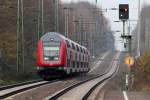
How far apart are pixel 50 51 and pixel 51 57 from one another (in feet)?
1.65

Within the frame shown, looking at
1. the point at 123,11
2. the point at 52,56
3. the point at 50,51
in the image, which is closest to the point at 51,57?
the point at 52,56

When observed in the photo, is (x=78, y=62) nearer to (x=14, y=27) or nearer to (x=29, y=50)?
(x=14, y=27)

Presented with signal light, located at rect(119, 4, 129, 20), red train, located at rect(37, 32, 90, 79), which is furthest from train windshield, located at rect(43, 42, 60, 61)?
signal light, located at rect(119, 4, 129, 20)

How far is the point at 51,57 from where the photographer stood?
4972 cm

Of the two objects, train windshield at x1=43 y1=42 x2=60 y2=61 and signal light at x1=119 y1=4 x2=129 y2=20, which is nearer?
signal light at x1=119 y1=4 x2=129 y2=20

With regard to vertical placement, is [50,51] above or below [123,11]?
below

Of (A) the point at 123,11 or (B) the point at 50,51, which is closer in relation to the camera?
(A) the point at 123,11

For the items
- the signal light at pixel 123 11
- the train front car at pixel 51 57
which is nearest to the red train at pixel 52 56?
the train front car at pixel 51 57

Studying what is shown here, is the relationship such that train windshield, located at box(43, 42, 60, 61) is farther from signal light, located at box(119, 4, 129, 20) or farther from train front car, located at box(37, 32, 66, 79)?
signal light, located at box(119, 4, 129, 20)

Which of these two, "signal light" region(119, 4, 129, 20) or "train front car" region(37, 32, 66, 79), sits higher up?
"signal light" region(119, 4, 129, 20)

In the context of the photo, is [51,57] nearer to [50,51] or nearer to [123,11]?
[50,51]

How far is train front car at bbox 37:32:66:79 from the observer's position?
163 feet

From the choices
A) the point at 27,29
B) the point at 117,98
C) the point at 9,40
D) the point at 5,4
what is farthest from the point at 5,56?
the point at 117,98

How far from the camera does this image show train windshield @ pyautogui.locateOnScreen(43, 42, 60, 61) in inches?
1953
